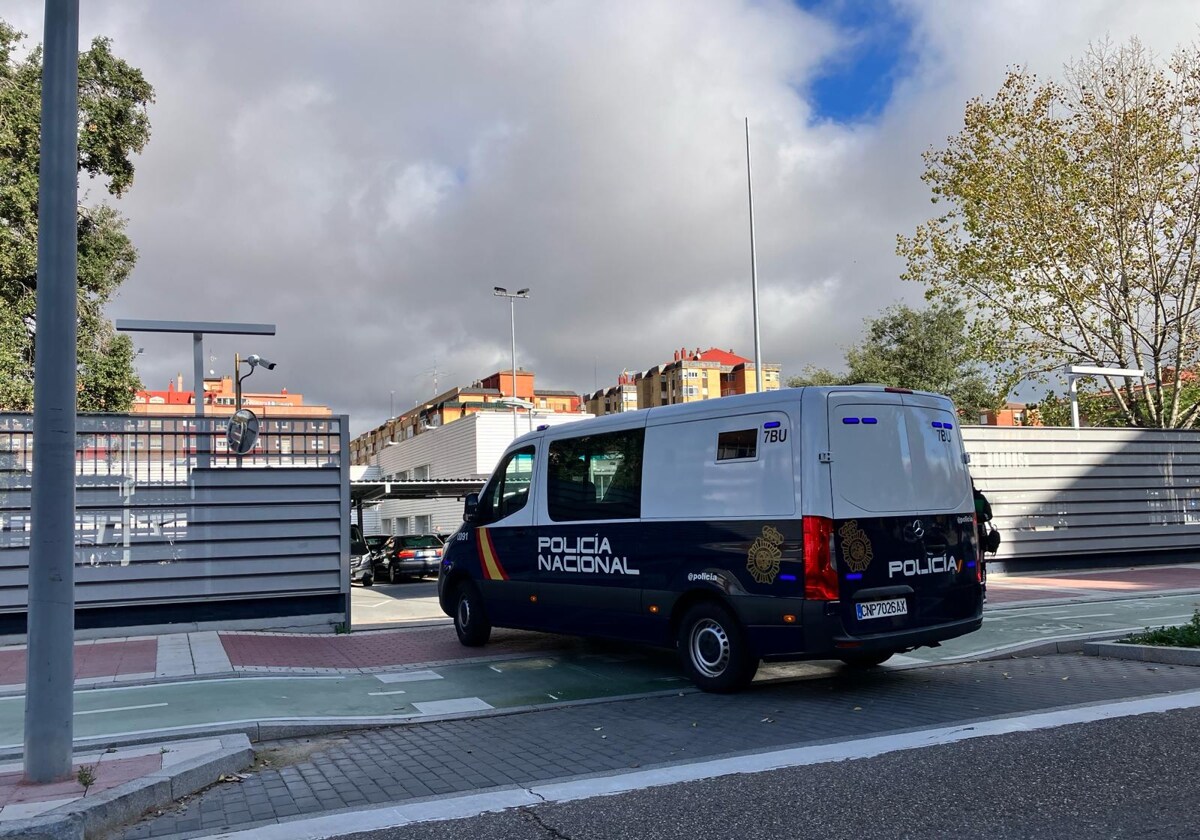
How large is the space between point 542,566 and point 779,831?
5387 mm

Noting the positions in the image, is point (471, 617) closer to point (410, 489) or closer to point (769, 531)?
point (769, 531)

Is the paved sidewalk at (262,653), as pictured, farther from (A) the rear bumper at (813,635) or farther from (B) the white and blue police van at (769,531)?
(A) the rear bumper at (813,635)

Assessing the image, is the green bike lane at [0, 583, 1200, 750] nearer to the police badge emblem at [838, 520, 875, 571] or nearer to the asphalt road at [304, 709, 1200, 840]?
the police badge emblem at [838, 520, 875, 571]

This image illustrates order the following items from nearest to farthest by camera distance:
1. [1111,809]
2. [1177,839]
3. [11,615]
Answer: [1177,839] < [1111,809] < [11,615]

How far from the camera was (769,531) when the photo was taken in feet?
24.2

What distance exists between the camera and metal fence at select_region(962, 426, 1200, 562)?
60.7ft

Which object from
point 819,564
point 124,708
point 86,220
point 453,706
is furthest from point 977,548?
point 86,220

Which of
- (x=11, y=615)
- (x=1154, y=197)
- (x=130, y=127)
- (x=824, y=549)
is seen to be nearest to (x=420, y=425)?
(x=130, y=127)

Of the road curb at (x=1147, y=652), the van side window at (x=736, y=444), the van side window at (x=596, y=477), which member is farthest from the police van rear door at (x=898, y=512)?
the road curb at (x=1147, y=652)

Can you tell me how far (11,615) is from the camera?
35.8ft

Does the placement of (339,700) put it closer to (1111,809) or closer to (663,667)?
(663,667)

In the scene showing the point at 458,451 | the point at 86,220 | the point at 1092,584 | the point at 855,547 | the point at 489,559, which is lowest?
the point at 1092,584

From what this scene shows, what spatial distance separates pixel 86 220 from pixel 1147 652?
23.1m

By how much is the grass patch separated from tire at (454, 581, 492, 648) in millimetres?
6728
